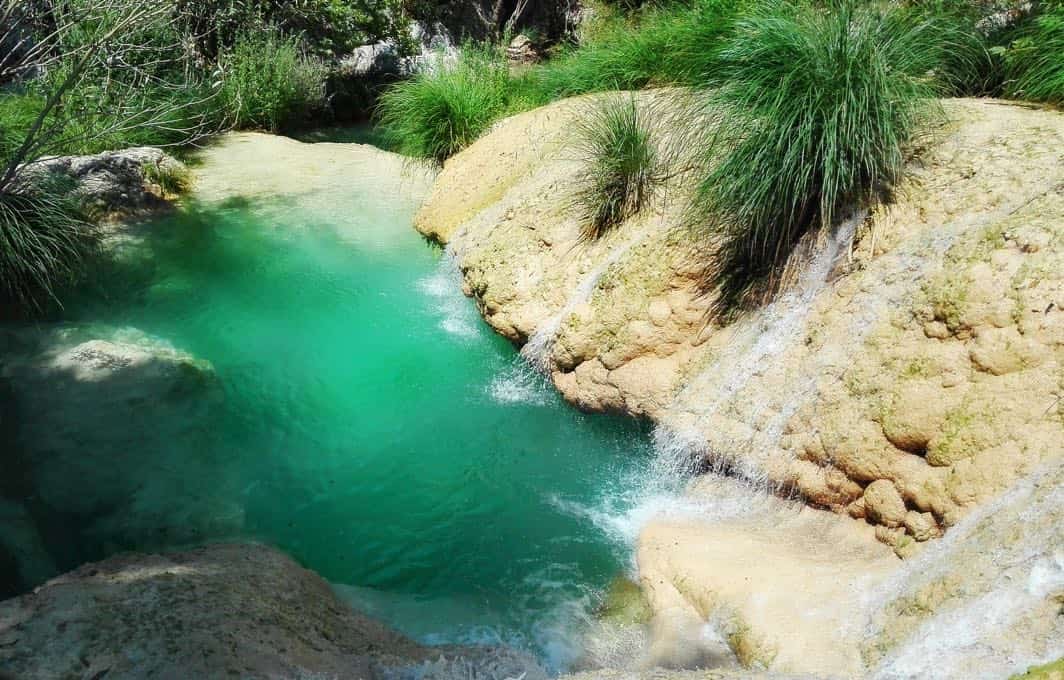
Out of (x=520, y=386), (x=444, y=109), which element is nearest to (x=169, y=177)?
(x=444, y=109)

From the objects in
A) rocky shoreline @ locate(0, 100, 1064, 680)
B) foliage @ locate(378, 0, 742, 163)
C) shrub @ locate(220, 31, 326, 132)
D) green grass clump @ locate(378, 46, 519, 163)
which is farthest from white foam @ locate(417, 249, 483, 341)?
shrub @ locate(220, 31, 326, 132)

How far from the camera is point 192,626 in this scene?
9.55 ft

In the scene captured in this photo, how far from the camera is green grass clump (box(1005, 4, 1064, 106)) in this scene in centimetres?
464

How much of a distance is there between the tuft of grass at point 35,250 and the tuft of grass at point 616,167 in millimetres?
3972

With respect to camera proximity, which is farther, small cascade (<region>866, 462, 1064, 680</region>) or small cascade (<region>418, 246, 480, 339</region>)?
small cascade (<region>418, 246, 480, 339</region>)

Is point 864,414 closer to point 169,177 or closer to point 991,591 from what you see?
Result: point 991,591

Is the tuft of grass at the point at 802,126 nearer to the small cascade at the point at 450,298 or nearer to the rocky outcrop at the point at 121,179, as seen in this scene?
the small cascade at the point at 450,298

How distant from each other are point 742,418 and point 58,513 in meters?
3.71

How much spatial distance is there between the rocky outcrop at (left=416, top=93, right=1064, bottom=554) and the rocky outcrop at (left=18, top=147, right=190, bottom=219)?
3861 millimetres

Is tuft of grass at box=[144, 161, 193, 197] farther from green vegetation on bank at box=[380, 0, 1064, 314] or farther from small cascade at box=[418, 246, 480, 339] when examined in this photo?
green vegetation on bank at box=[380, 0, 1064, 314]

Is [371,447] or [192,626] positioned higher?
[192,626]

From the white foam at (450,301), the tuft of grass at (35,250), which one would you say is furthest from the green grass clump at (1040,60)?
the tuft of grass at (35,250)

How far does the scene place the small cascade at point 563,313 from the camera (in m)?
5.56

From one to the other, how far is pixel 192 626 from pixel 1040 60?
5.35 metres
